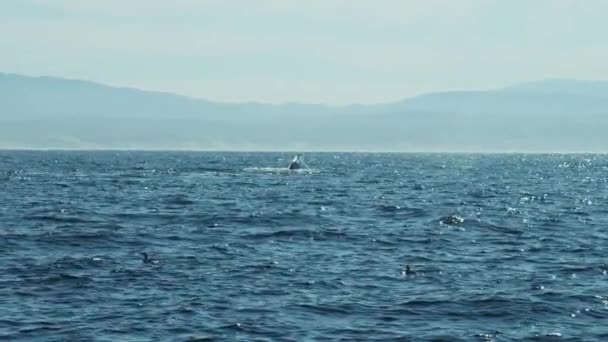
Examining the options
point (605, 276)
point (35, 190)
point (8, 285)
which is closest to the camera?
point (8, 285)

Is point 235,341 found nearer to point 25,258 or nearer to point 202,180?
point 25,258

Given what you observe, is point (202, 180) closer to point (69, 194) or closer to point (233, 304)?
point (69, 194)

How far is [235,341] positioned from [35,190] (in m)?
60.6

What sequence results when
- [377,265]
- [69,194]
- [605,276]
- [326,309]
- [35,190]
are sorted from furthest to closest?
1. [35,190]
2. [69,194]
3. [377,265]
4. [605,276]
5. [326,309]

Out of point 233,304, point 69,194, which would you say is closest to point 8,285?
point 233,304

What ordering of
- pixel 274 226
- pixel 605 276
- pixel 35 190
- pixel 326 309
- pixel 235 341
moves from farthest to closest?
pixel 35 190 → pixel 274 226 → pixel 605 276 → pixel 326 309 → pixel 235 341

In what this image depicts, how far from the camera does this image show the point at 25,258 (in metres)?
38.2

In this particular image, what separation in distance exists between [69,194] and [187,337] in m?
53.4

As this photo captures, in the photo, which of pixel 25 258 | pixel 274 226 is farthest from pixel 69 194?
pixel 25 258

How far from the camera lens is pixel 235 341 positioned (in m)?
26.1

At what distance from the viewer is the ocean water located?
27.8 m

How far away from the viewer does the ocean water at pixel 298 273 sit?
27781mm

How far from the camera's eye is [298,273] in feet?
119

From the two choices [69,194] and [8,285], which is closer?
[8,285]
